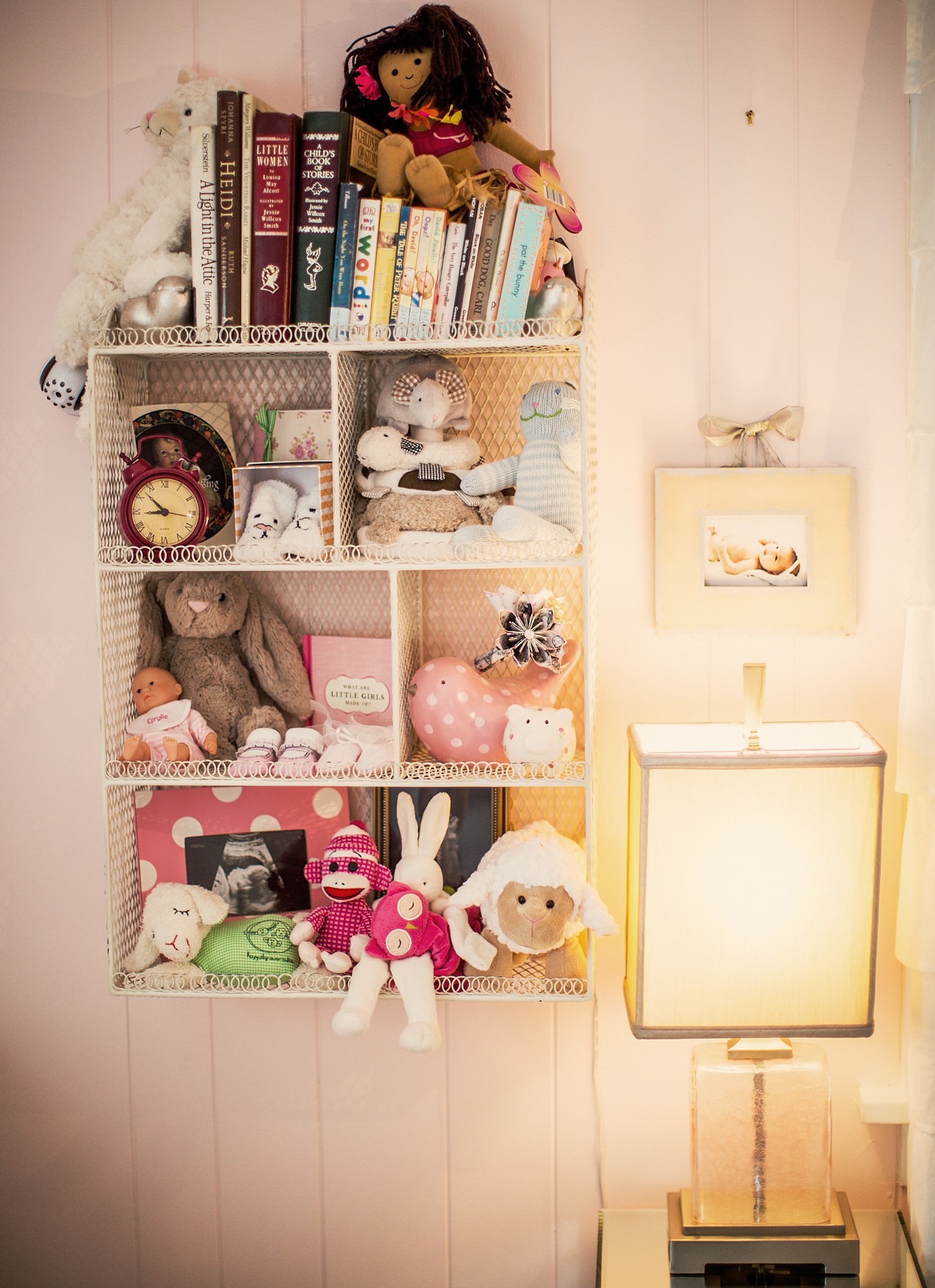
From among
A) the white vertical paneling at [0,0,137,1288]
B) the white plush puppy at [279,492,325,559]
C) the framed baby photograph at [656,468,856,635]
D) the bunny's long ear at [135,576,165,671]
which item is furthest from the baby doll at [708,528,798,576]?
the white vertical paneling at [0,0,137,1288]

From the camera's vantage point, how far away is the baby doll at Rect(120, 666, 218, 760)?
1338 millimetres

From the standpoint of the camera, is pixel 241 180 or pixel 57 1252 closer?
pixel 241 180

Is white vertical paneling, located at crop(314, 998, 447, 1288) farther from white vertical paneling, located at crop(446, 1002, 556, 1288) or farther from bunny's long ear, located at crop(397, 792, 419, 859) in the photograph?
bunny's long ear, located at crop(397, 792, 419, 859)

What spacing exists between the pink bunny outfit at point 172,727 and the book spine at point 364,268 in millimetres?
577

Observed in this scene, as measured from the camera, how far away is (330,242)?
1243 millimetres

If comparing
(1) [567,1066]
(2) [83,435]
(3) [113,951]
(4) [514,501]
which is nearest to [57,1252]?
(3) [113,951]

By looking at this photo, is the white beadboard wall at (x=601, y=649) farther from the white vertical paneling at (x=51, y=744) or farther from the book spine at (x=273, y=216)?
the book spine at (x=273, y=216)

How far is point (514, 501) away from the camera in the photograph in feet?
4.23

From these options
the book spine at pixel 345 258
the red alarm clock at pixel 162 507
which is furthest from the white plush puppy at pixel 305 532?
the book spine at pixel 345 258

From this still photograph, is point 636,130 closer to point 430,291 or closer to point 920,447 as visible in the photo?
point 430,291

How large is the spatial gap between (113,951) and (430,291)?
101cm

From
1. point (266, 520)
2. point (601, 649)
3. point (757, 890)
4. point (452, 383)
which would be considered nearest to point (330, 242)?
point (452, 383)

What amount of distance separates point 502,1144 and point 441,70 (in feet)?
5.26

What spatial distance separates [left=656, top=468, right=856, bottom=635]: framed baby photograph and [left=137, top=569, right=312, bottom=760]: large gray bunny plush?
0.58 metres
